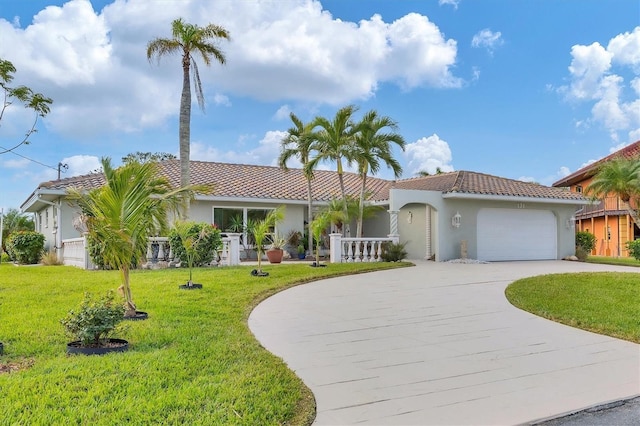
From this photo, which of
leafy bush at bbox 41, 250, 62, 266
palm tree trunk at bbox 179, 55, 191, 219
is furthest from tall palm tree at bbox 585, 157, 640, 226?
leafy bush at bbox 41, 250, 62, 266

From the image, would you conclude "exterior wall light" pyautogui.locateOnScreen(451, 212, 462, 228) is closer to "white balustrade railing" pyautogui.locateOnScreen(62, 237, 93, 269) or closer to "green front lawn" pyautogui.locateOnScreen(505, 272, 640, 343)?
"green front lawn" pyautogui.locateOnScreen(505, 272, 640, 343)

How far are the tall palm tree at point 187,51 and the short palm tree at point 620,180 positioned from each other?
707 inches

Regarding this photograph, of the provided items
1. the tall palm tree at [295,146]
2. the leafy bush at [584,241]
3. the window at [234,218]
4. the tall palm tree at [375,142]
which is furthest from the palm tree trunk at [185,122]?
the leafy bush at [584,241]

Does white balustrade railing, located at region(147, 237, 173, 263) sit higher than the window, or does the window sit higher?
the window

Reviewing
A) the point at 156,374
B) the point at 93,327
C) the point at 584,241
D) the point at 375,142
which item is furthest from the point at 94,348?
the point at 584,241

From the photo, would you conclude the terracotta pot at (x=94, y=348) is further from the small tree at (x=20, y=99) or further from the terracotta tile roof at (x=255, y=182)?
the terracotta tile roof at (x=255, y=182)

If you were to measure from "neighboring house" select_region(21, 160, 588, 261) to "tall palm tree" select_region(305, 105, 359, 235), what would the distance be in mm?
→ 2422

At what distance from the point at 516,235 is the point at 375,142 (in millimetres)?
8196

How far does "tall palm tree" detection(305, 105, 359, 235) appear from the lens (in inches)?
682

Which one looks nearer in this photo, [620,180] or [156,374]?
[156,374]

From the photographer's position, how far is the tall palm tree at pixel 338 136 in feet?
56.8

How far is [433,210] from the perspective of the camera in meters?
19.1

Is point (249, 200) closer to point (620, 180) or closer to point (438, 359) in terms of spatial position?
point (438, 359)

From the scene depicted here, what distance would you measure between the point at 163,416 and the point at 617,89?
680 inches
